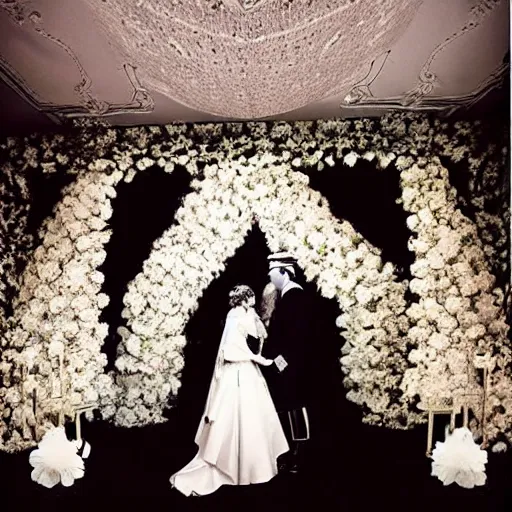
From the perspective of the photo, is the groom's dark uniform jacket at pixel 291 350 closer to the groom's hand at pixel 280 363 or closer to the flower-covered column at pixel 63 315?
the groom's hand at pixel 280 363

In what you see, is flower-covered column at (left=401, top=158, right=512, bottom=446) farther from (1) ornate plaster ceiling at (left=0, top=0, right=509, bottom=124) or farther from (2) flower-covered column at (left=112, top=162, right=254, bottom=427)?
(2) flower-covered column at (left=112, top=162, right=254, bottom=427)

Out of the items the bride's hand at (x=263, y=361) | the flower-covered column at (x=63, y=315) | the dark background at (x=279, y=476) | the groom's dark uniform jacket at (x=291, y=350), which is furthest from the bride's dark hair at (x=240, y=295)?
the flower-covered column at (x=63, y=315)

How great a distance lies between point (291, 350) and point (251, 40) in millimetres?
2487

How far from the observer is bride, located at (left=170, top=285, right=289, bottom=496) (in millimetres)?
3523

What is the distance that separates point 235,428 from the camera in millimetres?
3512

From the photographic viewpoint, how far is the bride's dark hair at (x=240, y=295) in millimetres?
3774

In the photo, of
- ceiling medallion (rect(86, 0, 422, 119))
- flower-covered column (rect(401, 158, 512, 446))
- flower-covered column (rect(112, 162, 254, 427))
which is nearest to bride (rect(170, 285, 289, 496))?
flower-covered column (rect(112, 162, 254, 427))

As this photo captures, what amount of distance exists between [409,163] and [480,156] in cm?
45

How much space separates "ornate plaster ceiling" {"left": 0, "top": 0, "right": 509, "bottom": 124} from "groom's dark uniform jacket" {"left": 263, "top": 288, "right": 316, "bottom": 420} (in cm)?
Result: 123

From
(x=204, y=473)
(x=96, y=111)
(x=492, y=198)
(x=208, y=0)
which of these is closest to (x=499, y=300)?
Answer: (x=492, y=198)

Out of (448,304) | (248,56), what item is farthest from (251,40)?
(448,304)

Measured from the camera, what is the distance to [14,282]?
4.05 m

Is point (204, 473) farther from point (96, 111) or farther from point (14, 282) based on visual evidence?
point (96, 111)

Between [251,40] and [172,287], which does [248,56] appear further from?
[172,287]
